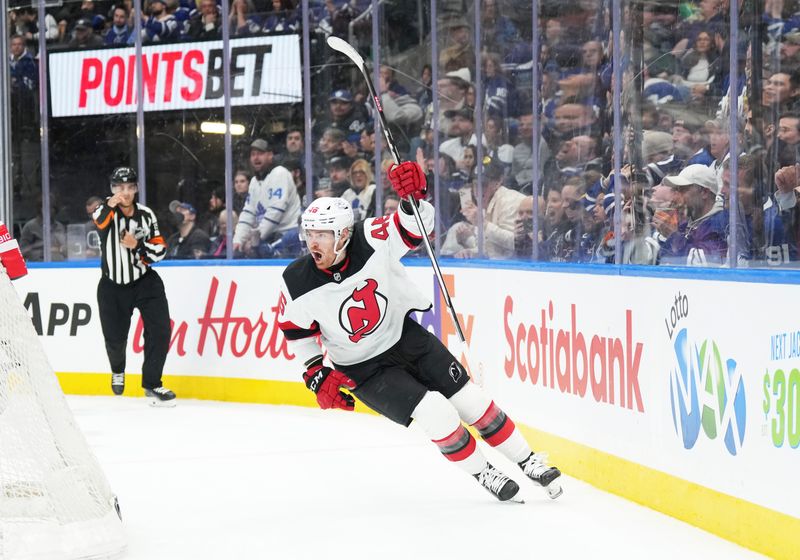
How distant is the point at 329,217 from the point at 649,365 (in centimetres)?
120

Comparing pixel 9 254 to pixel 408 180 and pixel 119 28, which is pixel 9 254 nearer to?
pixel 408 180

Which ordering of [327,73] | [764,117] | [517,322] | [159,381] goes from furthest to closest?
1. [327,73]
2. [159,381]
3. [517,322]
4. [764,117]

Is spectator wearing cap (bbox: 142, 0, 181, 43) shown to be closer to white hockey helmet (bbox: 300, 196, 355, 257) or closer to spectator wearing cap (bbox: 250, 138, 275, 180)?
spectator wearing cap (bbox: 250, 138, 275, 180)

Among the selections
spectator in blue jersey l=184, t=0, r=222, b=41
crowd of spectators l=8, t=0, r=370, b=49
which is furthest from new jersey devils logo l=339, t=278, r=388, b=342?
spectator in blue jersey l=184, t=0, r=222, b=41

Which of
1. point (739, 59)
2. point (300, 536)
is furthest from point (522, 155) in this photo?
point (300, 536)

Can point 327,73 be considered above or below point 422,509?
above

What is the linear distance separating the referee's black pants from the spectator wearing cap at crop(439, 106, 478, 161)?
1.94 m

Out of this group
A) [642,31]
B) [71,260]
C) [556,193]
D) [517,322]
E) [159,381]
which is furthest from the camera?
[71,260]

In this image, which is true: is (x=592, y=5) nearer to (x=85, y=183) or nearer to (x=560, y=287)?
(x=560, y=287)

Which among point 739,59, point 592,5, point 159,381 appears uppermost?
point 592,5

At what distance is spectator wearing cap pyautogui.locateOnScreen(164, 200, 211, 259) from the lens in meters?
8.37

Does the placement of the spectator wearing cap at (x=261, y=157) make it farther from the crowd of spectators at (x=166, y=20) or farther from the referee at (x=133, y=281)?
the referee at (x=133, y=281)

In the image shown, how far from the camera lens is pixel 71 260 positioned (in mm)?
8789

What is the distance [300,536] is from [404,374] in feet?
2.27
